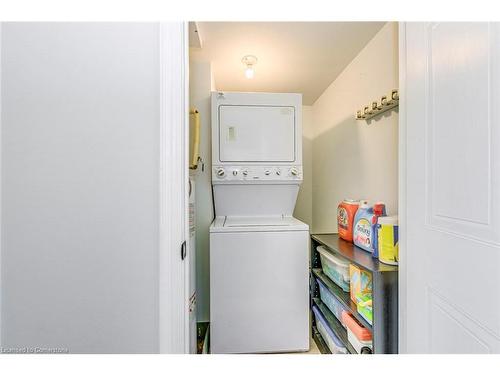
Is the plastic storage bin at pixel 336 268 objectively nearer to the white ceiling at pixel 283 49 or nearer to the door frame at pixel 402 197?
the door frame at pixel 402 197

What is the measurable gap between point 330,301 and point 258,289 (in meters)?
0.62

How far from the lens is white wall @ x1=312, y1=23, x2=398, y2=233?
6.25ft

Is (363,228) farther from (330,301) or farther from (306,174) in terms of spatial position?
(306,174)

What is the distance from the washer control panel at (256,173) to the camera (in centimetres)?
Result: 230

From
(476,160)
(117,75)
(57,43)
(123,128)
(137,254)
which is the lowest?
(137,254)

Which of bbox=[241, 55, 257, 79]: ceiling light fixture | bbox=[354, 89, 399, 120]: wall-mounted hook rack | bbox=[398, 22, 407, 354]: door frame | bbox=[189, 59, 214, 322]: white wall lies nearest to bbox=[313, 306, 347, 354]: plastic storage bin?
bbox=[398, 22, 407, 354]: door frame

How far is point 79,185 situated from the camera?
944 millimetres

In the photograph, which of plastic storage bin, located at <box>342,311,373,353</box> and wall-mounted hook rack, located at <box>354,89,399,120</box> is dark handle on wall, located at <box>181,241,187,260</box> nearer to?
plastic storage bin, located at <box>342,311,373,353</box>

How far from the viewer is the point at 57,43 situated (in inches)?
37.0
